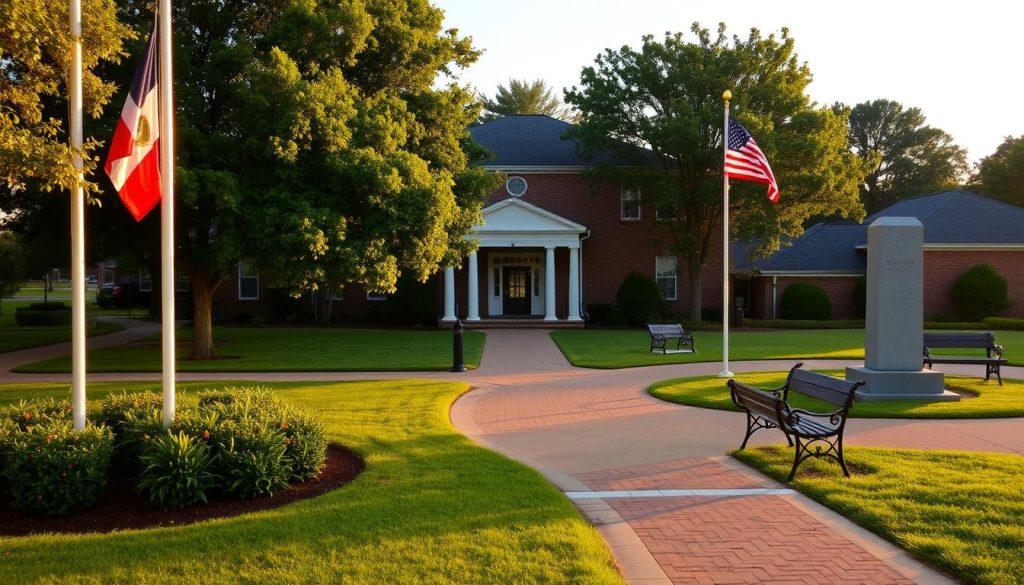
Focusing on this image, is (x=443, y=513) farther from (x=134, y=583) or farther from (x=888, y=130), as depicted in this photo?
(x=888, y=130)

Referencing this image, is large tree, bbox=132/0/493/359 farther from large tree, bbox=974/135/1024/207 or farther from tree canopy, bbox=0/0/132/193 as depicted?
large tree, bbox=974/135/1024/207

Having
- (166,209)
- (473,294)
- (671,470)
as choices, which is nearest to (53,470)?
(166,209)

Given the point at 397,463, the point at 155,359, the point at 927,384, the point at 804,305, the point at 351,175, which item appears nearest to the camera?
the point at 397,463

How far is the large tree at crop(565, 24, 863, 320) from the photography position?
28.6 metres

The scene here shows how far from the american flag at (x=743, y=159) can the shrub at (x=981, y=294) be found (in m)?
24.9

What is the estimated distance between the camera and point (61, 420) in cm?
709

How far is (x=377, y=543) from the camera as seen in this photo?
17.1ft

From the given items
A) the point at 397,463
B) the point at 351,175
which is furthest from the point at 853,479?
the point at 351,175

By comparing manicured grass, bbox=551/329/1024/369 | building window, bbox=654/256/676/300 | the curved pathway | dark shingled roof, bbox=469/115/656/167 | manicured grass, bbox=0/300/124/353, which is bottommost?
the curved pathway

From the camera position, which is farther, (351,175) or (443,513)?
(351,175)

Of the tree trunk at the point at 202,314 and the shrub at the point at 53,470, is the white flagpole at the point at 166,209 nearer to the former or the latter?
the shrub at the point at 53,470

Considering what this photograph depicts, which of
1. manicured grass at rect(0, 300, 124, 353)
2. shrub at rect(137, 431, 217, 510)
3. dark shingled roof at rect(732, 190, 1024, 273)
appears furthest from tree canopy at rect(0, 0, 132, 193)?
dark shingled roof at rect(732, 190, 1024, 273)

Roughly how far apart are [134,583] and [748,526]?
455cm

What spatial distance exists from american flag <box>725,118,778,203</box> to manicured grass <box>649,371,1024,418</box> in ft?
13.6
